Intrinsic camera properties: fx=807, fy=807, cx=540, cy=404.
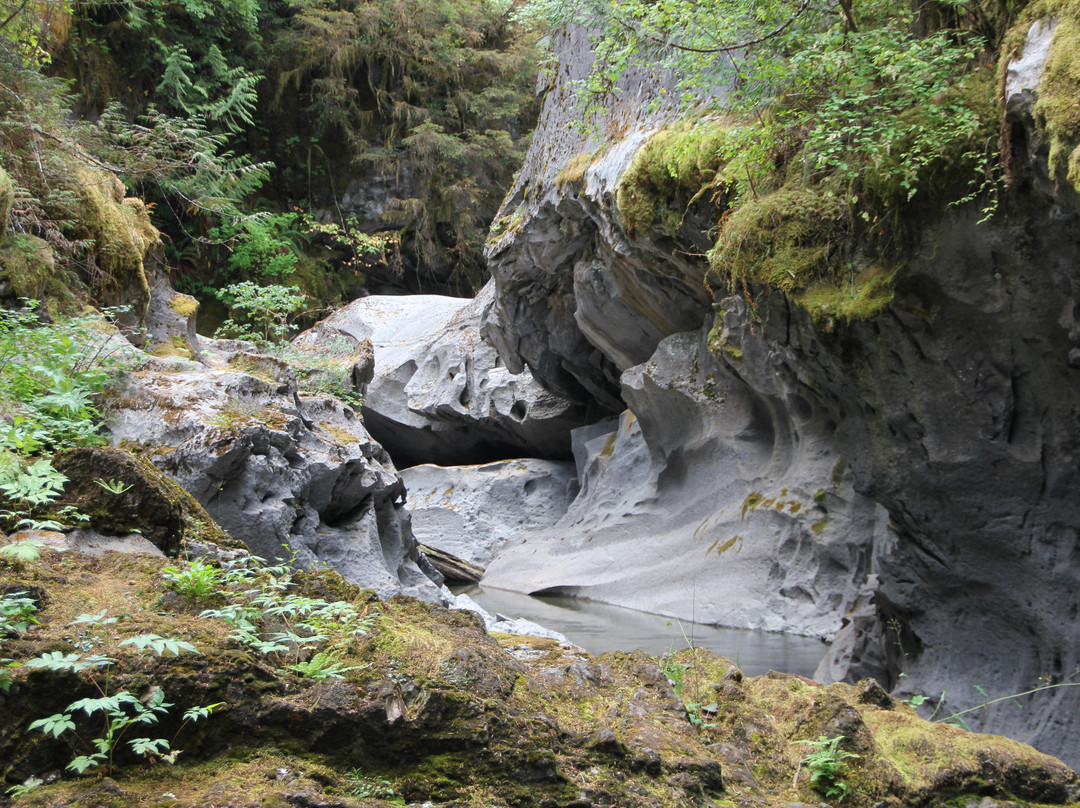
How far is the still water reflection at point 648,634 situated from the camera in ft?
26.7

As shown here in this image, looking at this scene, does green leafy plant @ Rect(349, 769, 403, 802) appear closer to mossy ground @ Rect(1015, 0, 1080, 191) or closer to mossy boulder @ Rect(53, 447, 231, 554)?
mossy boulder @ Rect(53, 447, 231, 554)

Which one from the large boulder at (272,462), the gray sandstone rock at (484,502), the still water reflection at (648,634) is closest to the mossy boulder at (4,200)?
the large boulder at (272,462)

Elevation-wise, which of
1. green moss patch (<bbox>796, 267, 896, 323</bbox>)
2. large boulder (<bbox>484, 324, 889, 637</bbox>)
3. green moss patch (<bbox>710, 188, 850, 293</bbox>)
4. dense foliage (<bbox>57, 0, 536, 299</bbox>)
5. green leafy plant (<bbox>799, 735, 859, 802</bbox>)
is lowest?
large boulder (<bbox>484, 324, 889, 637</bbox>)

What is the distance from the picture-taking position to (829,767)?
2.30 m

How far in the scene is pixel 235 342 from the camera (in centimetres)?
1014

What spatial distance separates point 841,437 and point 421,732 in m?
5.80

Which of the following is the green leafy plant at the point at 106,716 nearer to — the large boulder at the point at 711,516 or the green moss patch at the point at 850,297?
the green moss patch at the point at 850,297

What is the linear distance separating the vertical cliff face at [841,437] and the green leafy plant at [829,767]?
340cm

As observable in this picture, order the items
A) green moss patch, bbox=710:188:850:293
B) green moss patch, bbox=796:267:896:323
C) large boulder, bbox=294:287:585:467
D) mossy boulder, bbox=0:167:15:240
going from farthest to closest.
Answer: large boulder, bbox=294:287:585:467 < green moss patch, bbox=710:188:850:293 < green moss patch, bbox=796:267:896:323 < mossy boulder, bbox=0:167:15:240

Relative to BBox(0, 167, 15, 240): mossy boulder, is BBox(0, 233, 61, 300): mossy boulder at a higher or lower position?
lower

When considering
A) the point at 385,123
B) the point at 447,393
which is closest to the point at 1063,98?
the point at 447,393

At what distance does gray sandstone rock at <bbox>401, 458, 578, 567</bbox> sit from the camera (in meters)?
15.4

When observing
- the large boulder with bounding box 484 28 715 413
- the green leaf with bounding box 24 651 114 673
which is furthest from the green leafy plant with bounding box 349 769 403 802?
the large boulder with bounding box 484 28 715 413

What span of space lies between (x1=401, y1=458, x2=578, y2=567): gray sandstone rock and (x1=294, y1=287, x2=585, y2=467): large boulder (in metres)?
1.06
